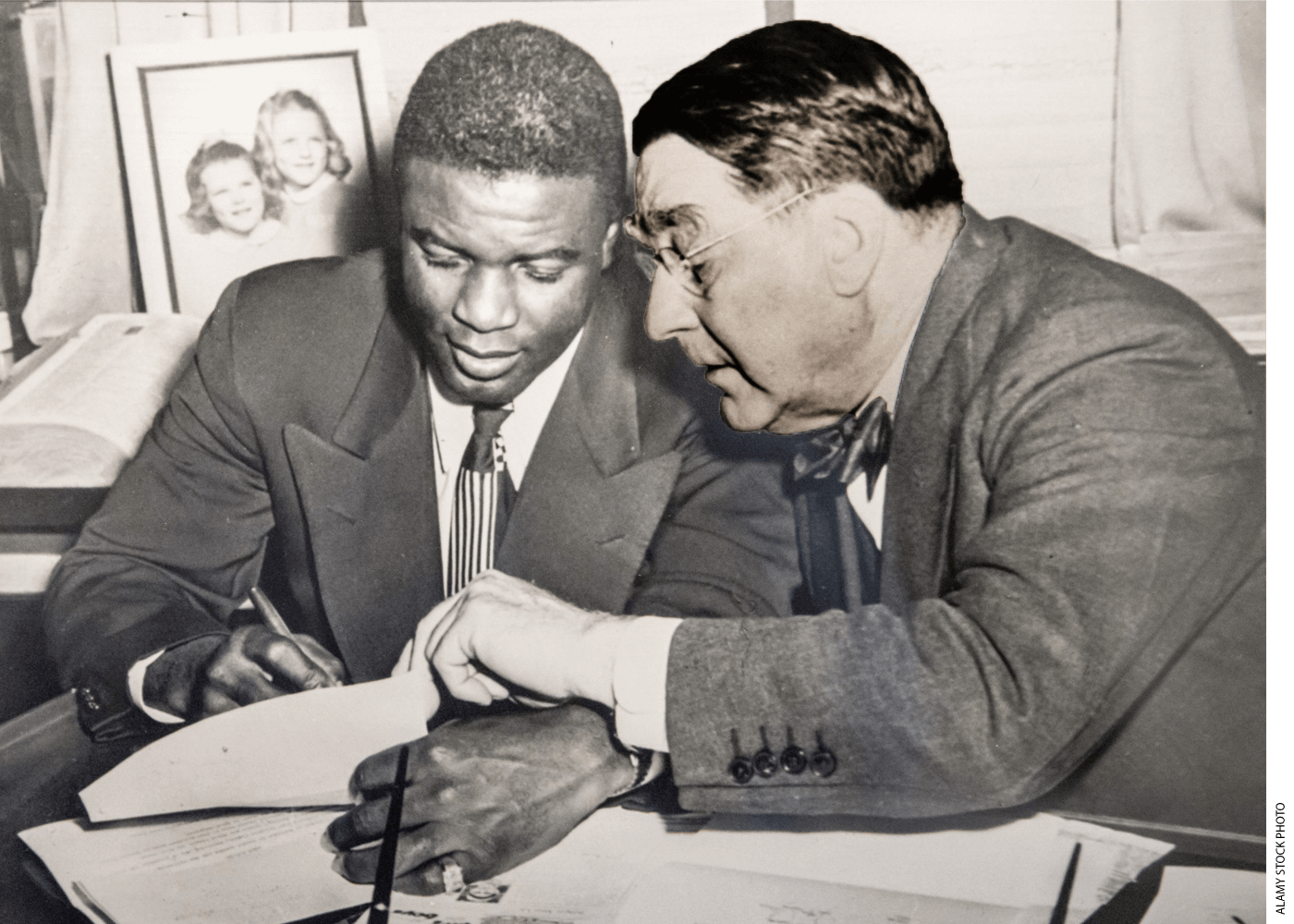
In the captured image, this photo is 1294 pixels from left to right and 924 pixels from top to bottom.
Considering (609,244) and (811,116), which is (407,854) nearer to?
(609,244)

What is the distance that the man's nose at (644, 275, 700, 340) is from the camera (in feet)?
4.47

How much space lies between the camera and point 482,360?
1.50 metres

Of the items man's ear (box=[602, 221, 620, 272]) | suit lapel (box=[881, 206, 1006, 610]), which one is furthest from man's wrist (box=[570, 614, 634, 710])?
man's ear (box=[602, 221, 620, 272])

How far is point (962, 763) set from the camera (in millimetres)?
1188

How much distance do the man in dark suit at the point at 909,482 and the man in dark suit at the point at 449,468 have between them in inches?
3.4

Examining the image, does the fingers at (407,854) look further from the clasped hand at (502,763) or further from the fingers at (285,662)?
the fingers at (285,662)

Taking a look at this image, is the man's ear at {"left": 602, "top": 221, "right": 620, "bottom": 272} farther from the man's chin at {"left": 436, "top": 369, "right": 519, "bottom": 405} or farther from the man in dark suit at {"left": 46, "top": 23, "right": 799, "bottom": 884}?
the man's chin at {"left": 436, "top": 369, "right": 519, "bottom": 405}

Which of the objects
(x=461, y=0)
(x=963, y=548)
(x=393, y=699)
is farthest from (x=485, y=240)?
(x=963, y=548)

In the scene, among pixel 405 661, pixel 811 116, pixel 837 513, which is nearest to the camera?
pixel 811 116

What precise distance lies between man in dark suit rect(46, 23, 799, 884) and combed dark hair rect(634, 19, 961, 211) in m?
0.17

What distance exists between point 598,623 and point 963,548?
1.45 feet

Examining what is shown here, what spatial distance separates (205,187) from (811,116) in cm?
90

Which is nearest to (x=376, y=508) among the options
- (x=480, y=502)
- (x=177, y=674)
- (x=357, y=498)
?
(x=357, y=498)

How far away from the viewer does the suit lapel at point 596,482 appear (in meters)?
1.44
